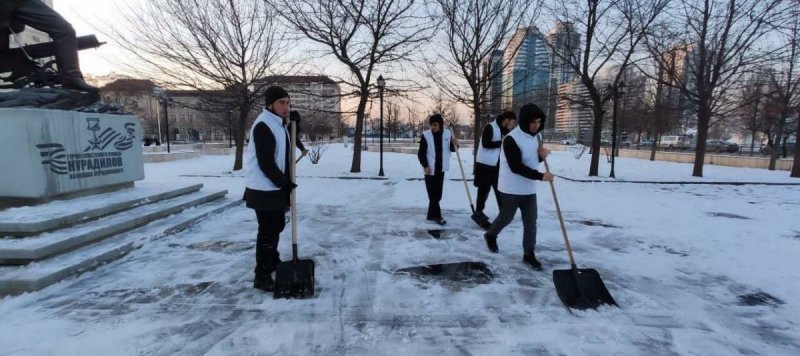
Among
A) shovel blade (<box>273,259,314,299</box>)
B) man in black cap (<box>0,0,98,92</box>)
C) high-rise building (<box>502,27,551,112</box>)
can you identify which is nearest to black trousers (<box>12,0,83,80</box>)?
man in black cap (<box>0,0,98,92</box>)

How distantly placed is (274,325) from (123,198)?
429 centimetres

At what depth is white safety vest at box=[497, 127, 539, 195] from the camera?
13.3 ft

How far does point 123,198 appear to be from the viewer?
5707 millimetres

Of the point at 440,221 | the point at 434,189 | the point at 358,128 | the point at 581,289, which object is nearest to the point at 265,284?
the point at 581,289

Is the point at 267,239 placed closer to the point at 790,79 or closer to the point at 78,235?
the point at 78,235

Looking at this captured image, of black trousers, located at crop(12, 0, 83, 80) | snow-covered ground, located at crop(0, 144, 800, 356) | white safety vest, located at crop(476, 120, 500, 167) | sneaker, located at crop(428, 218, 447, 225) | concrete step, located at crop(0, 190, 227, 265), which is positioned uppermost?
black trousers, located at crop(12, 0, 83, 80)

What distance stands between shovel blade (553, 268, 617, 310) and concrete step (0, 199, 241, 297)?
458cm

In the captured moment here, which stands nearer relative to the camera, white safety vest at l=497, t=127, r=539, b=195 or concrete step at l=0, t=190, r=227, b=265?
concrete step at l=0, t=190, r=227, b=265

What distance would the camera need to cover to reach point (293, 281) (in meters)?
3.45

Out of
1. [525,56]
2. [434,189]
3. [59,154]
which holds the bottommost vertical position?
[434,189]

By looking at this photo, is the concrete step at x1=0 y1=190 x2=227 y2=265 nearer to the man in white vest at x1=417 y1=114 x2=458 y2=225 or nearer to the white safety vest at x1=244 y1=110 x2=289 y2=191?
the white safety vest at x1=244 y1=110 x2=289 y2=191

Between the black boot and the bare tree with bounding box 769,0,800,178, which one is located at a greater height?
the bare tree with bounding box 769,0,800,178

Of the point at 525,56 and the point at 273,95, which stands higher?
the point at 525,56

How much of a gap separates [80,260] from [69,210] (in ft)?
4.16
